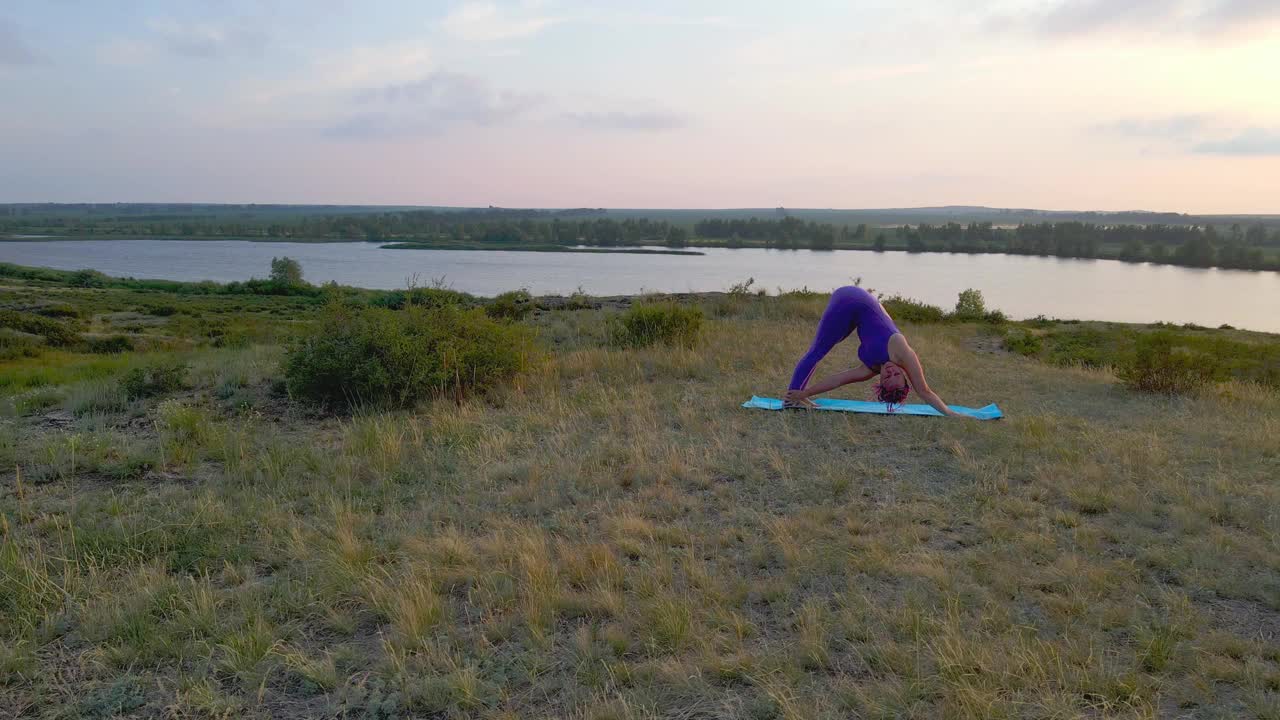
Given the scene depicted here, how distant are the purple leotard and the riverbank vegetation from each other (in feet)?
257

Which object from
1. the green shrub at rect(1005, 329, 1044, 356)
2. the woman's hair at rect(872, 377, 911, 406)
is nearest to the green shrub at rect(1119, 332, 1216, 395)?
the woman's hair at rect(872, 377, 911, 406)

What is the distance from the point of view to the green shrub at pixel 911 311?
935 inches

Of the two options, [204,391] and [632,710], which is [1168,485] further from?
[204,391]

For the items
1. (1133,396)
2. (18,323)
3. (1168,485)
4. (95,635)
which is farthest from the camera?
(18,323)

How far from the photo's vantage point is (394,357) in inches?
324

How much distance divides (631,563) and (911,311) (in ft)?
73.9

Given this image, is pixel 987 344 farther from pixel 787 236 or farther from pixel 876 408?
pixel 787 236

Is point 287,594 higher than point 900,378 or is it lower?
lower

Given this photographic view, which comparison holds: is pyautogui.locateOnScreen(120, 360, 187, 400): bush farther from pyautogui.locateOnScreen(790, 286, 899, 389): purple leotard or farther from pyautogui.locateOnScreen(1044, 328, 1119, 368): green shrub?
pyautogui.locateOnScreen(1044, 328, 1119, 368): green shrub

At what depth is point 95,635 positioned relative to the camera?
11.1ft

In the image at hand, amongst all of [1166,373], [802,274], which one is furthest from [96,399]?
[802,274]

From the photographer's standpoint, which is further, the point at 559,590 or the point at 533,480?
the point at 533,480

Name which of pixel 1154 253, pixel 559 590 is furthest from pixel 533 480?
pixel 1154 253

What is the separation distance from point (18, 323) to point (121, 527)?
101 ft
